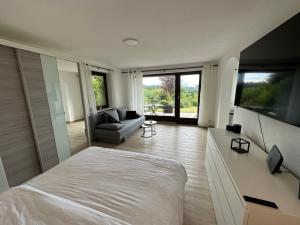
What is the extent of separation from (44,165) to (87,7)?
254 centimetres

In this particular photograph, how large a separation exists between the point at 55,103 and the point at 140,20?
2128 mm

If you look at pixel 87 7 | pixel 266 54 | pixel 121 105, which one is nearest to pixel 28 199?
pixel 87 7

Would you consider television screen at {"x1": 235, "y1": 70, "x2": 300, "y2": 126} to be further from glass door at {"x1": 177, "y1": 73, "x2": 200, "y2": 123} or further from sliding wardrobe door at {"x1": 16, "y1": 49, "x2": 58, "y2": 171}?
glass door at {"x1": 177, "y1": 73, "x2": 200, "y2": 123}

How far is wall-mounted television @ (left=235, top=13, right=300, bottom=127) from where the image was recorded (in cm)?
96

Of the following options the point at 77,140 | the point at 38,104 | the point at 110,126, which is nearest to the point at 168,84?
the point at 110,126

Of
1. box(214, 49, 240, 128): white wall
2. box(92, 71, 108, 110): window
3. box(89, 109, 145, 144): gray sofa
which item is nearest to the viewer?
box(214, 49, 240, 128): white wall

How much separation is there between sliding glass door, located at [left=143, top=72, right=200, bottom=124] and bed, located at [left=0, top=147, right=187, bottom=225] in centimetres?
398

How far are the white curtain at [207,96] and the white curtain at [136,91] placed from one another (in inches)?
88.4

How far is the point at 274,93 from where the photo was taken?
1196 millimetres

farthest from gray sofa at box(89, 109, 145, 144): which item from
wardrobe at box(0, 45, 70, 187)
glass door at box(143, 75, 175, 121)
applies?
glass door at box(143, 75, 175, 121)

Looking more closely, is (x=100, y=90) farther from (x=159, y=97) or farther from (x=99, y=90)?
(x=159, y=97)

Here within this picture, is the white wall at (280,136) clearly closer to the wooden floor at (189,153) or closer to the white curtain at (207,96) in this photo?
the wooden floor at (189,153)

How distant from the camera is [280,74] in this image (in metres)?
1.12

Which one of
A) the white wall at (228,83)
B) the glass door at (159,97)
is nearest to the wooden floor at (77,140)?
the glass door at (159,97)
